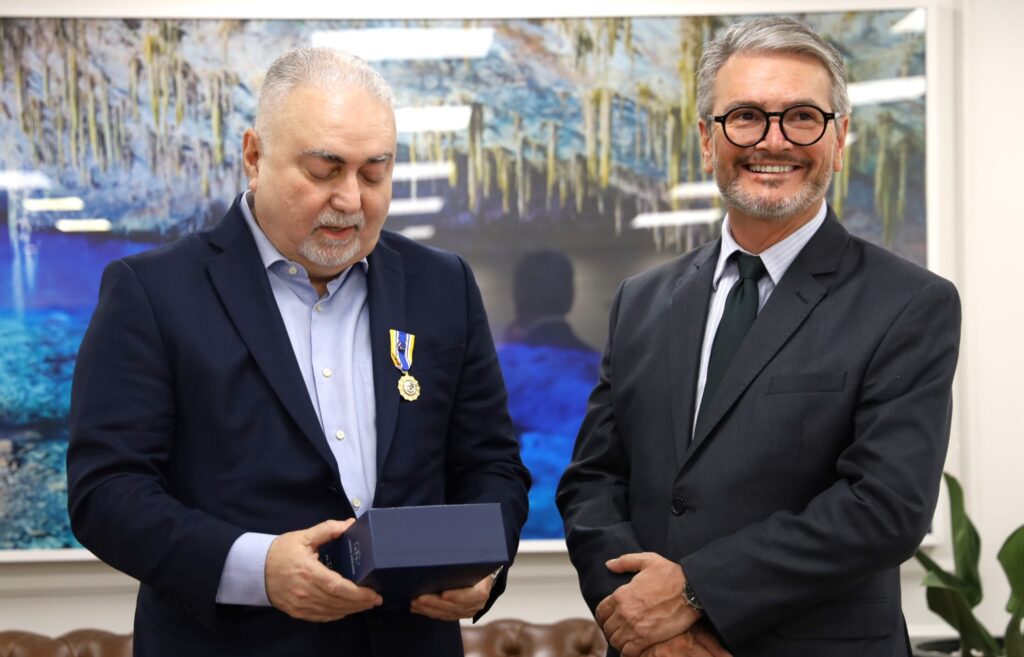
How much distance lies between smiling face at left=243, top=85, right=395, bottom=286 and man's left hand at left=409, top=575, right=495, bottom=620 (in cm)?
61

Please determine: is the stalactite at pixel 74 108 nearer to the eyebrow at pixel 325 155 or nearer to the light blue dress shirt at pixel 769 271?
the eyebrow at pixel 325 155

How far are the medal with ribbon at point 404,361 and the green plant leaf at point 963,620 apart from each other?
7.00ft

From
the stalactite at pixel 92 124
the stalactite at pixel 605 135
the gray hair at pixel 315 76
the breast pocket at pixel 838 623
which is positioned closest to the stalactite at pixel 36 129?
the stalactite at pixel 92 124

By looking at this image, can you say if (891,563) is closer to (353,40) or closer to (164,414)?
(164,414)

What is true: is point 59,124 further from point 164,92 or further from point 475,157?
point 475,157

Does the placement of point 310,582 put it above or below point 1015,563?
above

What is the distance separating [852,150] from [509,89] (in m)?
1.17

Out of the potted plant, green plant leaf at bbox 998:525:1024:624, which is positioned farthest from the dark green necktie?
green plant leaf at bbox 998:525:1024:624

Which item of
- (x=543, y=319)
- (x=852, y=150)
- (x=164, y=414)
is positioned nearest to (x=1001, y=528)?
(x=852, y=150)

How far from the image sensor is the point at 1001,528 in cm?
404

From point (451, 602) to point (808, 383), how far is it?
715 mm

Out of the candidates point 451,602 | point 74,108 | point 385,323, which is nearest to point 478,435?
point 385,323

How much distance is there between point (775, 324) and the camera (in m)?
2.16

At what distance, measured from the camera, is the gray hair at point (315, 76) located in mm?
2100
